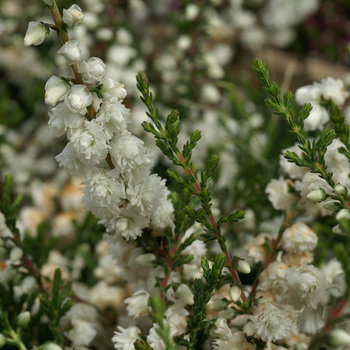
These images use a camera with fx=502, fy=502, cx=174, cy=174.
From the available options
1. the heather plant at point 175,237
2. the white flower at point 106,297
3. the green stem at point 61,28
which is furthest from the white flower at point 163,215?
the white flower at point 106,297

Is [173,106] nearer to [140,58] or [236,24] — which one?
[140,58]

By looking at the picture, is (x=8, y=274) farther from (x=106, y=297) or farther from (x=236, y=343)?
(x=236, y=343)

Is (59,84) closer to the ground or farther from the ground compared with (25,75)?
farther from the ground

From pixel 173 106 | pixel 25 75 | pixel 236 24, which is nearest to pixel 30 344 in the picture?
pixel 173 106

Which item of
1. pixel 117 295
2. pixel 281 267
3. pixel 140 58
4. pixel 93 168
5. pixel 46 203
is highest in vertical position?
pixel 93 168

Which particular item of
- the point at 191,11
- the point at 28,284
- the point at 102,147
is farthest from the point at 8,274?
the point at 191,11

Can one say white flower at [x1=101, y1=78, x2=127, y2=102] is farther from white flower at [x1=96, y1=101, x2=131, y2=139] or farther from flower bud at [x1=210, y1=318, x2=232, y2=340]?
flower bud at [x1=210, y1=318, x2=232, y2=340]

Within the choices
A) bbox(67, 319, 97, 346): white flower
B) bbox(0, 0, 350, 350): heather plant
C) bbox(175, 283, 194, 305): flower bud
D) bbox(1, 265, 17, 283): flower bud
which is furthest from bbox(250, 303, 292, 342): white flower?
bbox(1, 265, 17, 283): flower bud

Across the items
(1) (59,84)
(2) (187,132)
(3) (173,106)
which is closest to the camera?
(1) (59,84)
